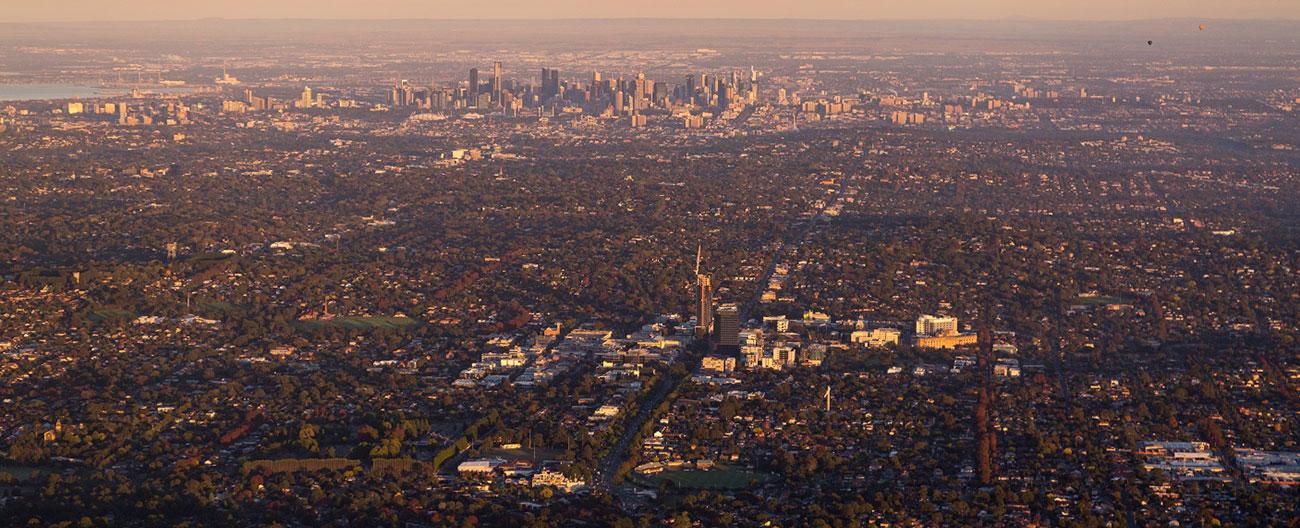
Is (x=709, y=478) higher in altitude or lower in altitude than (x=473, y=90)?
higher

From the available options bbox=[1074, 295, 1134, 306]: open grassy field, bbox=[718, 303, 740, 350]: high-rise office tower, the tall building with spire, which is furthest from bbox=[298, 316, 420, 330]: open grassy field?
bbox=[1074, 295, 1134, 306]: open grassy field

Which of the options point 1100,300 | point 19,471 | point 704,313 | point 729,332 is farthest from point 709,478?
point 1100,300

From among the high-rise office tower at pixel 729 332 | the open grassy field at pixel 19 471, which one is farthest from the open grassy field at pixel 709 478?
the high-rise office tower at pixel 729 332

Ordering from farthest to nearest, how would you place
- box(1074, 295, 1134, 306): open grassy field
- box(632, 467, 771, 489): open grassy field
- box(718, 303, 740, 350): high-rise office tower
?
box(1074, 295, 1134, 306): open grassy field < box(718, 303, 740, 350): high-rise office tower < box(632, 467, 771, 489): open grassy field

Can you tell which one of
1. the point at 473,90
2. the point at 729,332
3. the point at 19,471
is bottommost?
the point at 473,90

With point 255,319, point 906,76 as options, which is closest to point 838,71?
point 906,76

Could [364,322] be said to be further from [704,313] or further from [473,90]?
[473,90]

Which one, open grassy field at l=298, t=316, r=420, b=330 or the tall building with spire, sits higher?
the tall building with spire

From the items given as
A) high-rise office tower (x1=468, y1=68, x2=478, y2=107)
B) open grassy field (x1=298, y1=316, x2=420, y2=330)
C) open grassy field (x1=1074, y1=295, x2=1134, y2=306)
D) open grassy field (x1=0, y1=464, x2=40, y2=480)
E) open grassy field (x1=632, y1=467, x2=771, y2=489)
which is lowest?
high-rise office tower (x1=468, y1=68, x2=478, y2=107)

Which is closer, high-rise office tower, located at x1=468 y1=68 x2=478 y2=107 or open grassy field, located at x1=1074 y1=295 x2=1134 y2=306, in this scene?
open grassy field, located at x1=1074 y1=295 x2=1134 y2=306

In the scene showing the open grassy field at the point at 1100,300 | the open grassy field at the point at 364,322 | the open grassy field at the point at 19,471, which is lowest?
the open grassy field at the point at 364,322

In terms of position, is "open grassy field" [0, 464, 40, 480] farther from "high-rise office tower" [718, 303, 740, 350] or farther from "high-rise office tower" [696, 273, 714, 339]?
"high-rise office tower" [696, 273, 714, 339]

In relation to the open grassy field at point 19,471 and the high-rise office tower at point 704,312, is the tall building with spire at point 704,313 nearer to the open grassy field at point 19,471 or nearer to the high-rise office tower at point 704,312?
the high-rise office tower at point 704,312
